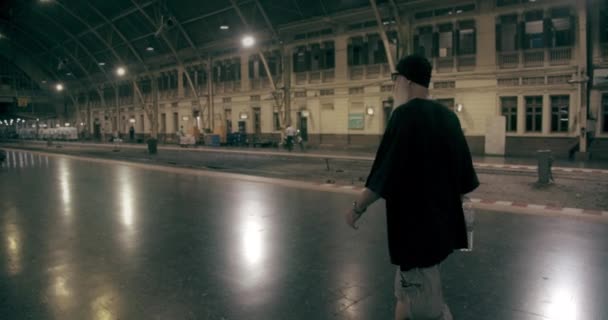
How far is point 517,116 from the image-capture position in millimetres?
23906

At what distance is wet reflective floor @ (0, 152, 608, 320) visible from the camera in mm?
3953

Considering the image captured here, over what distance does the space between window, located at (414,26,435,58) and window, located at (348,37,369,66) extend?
11.9 ft

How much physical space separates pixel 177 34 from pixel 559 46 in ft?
99.7

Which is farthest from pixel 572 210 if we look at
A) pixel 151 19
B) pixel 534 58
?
pixel 151 19

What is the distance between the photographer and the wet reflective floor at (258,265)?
3.95 meters

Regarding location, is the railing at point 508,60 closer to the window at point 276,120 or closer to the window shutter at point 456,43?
the window shutter at point 456,43

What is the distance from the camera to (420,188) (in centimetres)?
240

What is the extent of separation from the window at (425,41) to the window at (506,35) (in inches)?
145

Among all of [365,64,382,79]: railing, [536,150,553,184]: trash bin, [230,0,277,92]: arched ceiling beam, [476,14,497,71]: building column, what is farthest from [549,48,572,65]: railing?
[230,0,277,92]: arched ceiling beam

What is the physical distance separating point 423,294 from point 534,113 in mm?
24282

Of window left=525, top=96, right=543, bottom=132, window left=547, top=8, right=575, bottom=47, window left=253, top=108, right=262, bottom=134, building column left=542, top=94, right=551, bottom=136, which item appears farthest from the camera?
window left=253, top=108, right=262, bottom=134

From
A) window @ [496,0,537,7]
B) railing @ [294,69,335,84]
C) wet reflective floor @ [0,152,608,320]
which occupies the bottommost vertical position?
wet reflective floor @ [0,152,608,320]

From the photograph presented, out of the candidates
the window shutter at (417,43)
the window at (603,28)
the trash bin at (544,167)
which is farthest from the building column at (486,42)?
the trash bin at (544,167)

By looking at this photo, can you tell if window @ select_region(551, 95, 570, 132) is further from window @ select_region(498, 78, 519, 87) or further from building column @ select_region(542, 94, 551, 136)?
window @ select_region(498, 78, 519, 87)
